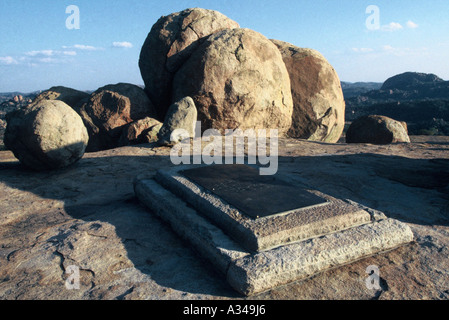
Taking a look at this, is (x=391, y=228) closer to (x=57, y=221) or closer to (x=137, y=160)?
(x=57, y=221)

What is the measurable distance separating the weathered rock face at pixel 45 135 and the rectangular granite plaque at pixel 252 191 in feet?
6.01

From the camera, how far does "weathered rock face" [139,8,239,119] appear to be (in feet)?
22.5

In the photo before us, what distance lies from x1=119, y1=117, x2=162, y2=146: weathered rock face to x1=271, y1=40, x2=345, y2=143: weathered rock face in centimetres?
314

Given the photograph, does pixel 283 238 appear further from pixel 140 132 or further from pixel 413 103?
pixel 413 103

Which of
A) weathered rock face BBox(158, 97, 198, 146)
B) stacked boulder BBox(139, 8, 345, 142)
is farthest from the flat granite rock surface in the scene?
stacked boulder BBox(139, 8, 345, 142)

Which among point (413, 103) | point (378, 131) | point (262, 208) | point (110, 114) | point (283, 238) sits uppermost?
point (413, 103)

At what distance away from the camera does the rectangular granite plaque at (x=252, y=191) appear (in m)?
2.41

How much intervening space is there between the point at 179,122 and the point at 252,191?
10.9 feet

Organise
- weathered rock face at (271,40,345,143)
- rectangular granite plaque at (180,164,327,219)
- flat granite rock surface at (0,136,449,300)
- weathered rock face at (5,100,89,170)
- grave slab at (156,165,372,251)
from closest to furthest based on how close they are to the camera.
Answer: flat granite rock surface at (0,136,449,300), grave slab at (156,165,372,251), rectangular granite plaque at (180,164,327,219), weathered rock face at (5,100,89,170), weathered rock face at (271,40,345,143)

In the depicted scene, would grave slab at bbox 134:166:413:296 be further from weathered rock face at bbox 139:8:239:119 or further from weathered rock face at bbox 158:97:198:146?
weathered rock face at bbox 139:8:239:119

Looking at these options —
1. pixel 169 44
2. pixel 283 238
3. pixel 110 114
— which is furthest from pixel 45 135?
pixel 169 44

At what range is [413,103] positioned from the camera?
23.4 metres
